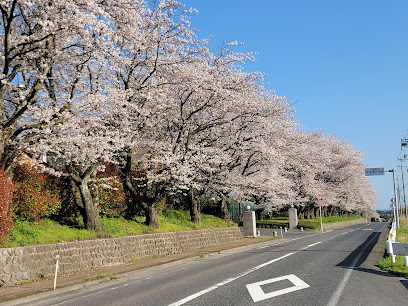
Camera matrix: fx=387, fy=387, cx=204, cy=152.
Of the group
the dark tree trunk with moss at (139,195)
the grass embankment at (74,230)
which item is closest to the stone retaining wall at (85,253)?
the grass embankment at (74,230)

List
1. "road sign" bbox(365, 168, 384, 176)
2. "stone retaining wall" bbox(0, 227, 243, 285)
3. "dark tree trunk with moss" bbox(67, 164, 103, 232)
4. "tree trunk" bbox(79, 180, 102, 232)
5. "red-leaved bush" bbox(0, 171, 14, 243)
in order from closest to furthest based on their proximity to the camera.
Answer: "red-leaved bush" bbox(0, 171, 14, 243), "stone retaining wall" bbox(0, 227, 243, 285), "dark tree trunk with moss" bbox(67, 164, 103, 232), "tree trunk" bbox(79, 180, 102, 232), "road sign" bbox(365, 168, 384, 176)

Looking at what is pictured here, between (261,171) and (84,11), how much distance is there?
69.6 ft

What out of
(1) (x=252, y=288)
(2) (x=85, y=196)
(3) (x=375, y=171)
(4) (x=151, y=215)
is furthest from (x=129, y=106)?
(3) (x=375, y=171)

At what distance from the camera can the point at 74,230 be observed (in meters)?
15.3

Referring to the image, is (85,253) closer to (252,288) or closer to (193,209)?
(252,288)

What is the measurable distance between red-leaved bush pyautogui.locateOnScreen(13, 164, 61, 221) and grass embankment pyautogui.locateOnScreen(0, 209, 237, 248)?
1.32ft

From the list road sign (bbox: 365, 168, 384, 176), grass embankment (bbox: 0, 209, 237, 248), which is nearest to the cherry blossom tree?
grass embankment (bbox: 0, 209, 237, 248)

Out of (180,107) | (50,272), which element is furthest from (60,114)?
(180,107)

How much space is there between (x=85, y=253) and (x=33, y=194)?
2810 mm

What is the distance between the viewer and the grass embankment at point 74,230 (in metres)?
12.6

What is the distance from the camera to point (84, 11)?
523 inches

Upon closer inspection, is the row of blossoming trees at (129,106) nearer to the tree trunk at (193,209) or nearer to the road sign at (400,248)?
the tree trunk at (193,209)

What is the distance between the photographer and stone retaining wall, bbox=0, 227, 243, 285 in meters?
11.0

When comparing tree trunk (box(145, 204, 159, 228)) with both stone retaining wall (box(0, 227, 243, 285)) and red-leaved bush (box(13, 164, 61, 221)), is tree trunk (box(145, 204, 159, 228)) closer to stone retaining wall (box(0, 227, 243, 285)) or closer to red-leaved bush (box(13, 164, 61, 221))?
stone retaining wall (box(0, 227, 243, 285))
